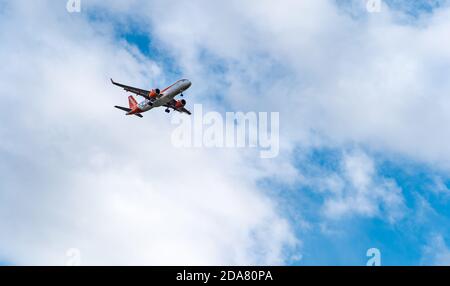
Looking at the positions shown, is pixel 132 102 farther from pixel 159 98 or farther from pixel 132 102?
pixel 159 98

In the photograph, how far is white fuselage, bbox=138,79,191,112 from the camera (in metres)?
155

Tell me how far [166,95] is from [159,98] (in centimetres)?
403

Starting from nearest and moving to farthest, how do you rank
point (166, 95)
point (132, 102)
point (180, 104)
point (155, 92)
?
point (166, 95) < point (155, 92) < point (180, 104) < point (132, 102)

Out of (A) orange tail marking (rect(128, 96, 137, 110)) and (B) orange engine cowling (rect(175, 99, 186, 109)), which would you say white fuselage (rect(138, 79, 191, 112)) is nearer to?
(B) orange engine cowling (rect(175, 99, 186, 109))

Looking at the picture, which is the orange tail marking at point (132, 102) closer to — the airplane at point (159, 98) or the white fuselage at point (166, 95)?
the airplane at point (159, 98)

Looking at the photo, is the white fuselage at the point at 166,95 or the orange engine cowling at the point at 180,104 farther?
the orange engine cowling at the point at 180,104

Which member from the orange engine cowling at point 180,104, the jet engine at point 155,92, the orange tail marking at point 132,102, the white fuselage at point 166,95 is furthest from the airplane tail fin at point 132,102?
the jet engine at point 155,92

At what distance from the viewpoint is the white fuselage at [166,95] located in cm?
15488

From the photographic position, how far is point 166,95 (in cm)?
16038

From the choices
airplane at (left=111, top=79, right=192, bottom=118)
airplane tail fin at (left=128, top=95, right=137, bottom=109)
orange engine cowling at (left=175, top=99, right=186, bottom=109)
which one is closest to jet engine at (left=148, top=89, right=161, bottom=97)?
airplane at (left=111, top=79, right=192, bottom=118)

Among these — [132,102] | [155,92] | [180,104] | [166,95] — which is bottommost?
[166,95]

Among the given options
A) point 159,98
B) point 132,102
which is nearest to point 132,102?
point 132,102

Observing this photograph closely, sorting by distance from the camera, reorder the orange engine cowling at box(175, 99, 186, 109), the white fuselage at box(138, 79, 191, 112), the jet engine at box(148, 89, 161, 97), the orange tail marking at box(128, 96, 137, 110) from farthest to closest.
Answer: the orange tail marking at box(128, 96, 137, 110) < the orange engine cowling at box(175, 99, 186, 109) < the jet engine at box(148, 89, 161, 97) < the white fuselage at box(138, 79, 191, 112)
